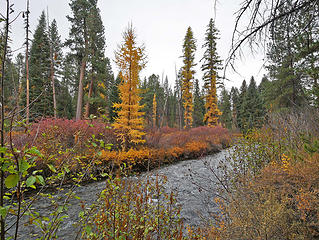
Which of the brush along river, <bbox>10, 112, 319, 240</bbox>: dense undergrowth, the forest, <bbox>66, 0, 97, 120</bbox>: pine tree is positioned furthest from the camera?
<bbox>66, 0, 97, 120</bbox>: pine tree

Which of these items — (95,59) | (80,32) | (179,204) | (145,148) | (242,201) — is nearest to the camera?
(242,201)

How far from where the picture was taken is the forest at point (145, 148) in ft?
4.43

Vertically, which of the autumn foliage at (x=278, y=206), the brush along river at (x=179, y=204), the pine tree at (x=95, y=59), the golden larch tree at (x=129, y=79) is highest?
the pine tree at (x=95, y=59)

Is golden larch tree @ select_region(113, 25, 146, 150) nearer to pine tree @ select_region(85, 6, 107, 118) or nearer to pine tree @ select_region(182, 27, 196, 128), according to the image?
pine tree @ select_region(85, 6, 107, 118)

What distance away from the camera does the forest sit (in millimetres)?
1352

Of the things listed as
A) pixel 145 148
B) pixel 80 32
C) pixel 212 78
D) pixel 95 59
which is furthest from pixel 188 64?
pixel 145 148

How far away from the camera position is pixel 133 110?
8.83 metres

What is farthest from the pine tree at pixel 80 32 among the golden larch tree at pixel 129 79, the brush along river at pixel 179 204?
the brush along river at pixel 179 204

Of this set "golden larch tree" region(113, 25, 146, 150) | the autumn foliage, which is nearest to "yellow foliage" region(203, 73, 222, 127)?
Answer: "golden larch tree" region(113, 25, 146, 150)

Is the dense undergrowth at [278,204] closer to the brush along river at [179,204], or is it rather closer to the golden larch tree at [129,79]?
the brush along river at [179,204]

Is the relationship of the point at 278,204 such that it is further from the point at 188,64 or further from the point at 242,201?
the point at 188,64

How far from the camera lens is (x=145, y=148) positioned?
8.74m

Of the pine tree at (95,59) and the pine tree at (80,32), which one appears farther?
the pine tree at (95,59)

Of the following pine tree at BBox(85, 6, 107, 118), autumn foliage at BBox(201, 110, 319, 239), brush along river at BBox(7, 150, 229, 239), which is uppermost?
pine tree at BBox(85, 6, 107, 118)
